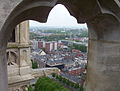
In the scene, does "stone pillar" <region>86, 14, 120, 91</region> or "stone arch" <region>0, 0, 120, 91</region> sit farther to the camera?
"stone pillar" <region>86, 14, 120, 91</region>

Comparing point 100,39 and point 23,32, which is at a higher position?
point 23,32

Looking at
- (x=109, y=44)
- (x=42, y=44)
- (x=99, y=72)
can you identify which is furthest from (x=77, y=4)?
(x=42, y=44)

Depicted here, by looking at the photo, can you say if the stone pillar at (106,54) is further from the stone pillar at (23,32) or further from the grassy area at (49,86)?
the grassy area at (49,86)

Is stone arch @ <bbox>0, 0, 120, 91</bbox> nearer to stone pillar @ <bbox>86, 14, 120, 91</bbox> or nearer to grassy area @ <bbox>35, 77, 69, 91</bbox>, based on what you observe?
stone pillar @ <bbox>86, 14, 120, 91</bbox>

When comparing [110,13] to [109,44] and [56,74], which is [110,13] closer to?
[109,44]

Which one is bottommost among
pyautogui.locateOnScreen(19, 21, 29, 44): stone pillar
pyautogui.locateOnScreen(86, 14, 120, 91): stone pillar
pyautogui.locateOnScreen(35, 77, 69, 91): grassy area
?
pyautogui.locateOnScreen(35, 77, 69, 91): grassy area

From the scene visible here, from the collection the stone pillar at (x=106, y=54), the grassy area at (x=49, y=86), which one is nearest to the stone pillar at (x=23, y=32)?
the stone pillar at (x=106, y=54)

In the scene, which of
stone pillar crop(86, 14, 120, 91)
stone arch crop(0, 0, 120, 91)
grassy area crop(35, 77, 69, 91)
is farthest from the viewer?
grassy area crop(35, 77, 69, 91)

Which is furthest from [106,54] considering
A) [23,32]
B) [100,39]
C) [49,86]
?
[49,86]

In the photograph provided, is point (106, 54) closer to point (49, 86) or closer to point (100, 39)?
point (100, 39)

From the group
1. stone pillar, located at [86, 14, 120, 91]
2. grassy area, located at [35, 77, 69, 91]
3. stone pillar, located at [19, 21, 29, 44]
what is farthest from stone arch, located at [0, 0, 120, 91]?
grassy area, located at [35, 77, 69, 91]
